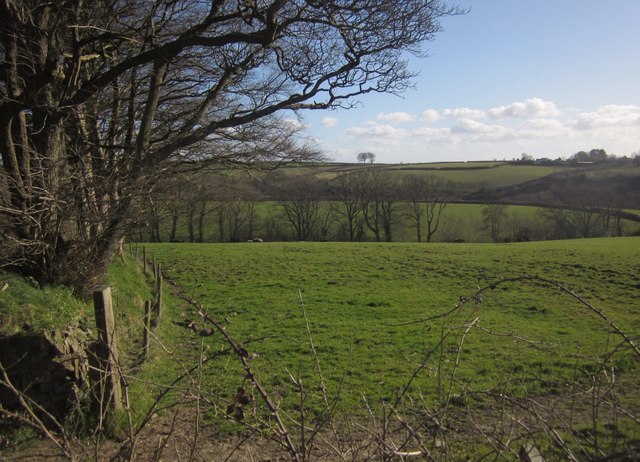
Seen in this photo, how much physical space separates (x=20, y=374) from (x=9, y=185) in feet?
11.0

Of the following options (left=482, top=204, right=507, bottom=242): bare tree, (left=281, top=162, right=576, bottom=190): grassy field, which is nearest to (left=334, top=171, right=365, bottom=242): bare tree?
(left=281, top=162, right=576, bottom=190): grassy field

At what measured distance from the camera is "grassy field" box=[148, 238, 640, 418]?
8555 mm

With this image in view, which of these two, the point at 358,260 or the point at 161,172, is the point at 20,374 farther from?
the point at 358,260

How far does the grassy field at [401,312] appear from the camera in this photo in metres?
8.55

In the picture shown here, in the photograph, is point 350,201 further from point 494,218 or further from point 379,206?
point 494,218

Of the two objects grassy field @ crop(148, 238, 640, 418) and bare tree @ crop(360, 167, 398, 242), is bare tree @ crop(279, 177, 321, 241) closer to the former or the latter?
bare tree @ crop(360, 167, 398, 242)

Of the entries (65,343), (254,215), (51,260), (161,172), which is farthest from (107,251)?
(254,215)

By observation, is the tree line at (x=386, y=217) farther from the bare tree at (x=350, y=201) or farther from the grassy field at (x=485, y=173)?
the grassy field at (x=485, y=173)

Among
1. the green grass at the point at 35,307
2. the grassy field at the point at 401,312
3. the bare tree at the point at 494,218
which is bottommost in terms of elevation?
the bare tree at the point at 494,218

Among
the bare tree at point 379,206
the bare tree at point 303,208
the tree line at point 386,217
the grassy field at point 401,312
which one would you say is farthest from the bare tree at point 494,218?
the grassy field at point 401,312

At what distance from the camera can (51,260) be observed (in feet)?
28.5

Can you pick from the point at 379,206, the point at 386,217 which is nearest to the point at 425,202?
the point at 379,206

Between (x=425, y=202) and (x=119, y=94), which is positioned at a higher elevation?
(x=119, y=94)

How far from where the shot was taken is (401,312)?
15.0m
